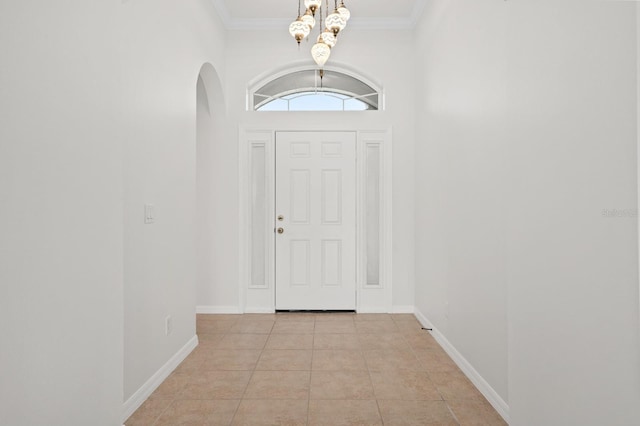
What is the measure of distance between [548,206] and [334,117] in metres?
3.16

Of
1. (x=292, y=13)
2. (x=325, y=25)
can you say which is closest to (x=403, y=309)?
(x=325, y=25)

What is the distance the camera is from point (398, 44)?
4555mm

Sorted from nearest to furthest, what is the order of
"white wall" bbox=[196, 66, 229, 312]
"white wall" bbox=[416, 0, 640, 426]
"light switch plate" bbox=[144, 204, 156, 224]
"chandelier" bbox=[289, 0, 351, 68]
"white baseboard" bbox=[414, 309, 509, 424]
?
"white wall" bbox=[416, 0, 640, 426] < "white baseboard" bbox=[414, 309, 509, 424] < "light switch plate" bbox=[144, 204, 156, 224] < "chandelier" bbox=[289, 0, 351, 68] < "white wall" bbox=[196, 66, 229, 312]

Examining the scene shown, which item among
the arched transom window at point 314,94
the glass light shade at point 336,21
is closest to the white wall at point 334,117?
the arched transom window at point 314,94

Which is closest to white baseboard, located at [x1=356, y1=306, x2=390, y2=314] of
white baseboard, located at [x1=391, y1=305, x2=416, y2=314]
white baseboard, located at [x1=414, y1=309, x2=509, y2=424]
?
white baseboard, located at [x1=391, y1=305, x2=416, y2=314]

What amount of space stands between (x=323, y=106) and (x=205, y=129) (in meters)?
1.33

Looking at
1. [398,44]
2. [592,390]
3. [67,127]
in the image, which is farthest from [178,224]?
[398,44]

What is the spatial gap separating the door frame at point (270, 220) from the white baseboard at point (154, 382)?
1248 millimetres

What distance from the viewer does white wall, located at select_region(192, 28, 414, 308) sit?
14.8 feet

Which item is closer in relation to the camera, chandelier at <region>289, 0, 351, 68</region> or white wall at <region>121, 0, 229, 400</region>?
white wall at <region>121, 0, 229, 400</region>

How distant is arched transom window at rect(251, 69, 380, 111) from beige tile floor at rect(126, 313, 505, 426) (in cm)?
240

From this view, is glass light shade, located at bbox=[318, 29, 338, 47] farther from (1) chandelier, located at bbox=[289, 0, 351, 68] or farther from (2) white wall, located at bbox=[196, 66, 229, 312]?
(2) white wall, located at bbox=[196, 66, 229, 312]

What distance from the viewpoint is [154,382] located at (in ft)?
8.66

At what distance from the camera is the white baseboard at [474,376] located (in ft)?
7.50
